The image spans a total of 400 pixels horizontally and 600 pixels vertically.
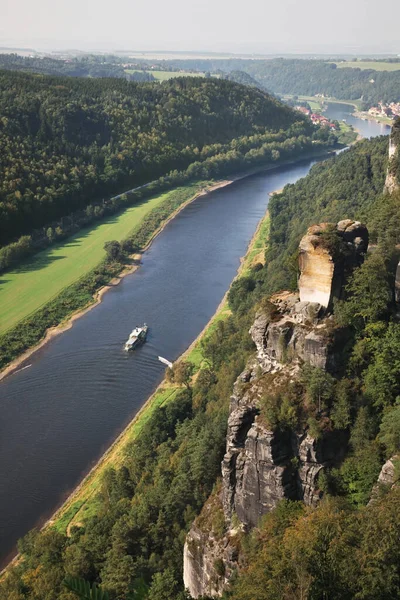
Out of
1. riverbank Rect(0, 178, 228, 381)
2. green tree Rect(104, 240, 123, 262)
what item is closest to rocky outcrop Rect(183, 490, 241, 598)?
riverbank Rect(0, 178, 228, 381)

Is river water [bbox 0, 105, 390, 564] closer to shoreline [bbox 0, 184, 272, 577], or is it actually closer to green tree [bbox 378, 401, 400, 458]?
shoreline [bbox 0, 184, 272, 577]

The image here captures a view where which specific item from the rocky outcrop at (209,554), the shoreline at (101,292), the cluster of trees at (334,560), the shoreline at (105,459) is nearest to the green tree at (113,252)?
the shoreline at (101,292)

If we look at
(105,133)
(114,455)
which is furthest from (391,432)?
(105,133)

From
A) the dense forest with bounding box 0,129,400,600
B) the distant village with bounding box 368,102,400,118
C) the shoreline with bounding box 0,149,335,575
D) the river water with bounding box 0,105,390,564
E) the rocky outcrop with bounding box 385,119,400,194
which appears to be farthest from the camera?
the distant village with bounding box 368,102,400,118

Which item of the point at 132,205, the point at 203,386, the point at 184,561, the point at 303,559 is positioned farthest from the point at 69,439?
the point at 132,205

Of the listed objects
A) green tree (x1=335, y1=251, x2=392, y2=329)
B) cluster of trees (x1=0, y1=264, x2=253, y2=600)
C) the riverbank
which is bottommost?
the riverbank

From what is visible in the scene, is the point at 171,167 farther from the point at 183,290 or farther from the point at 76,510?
the point at 76,510
